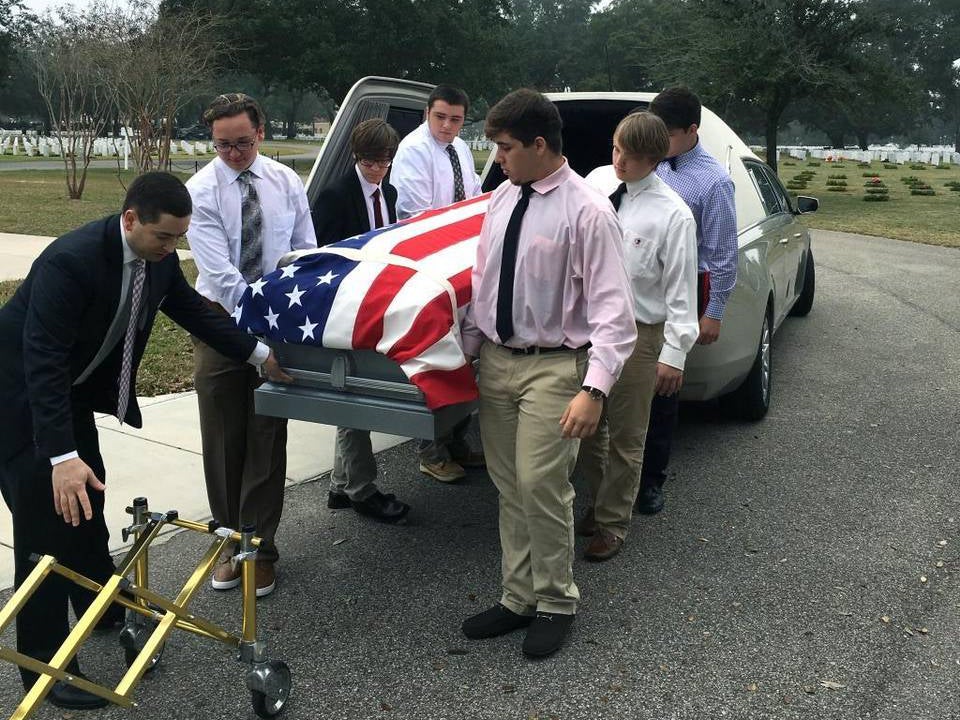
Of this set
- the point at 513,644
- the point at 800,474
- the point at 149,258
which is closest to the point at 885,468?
the point at 800,474

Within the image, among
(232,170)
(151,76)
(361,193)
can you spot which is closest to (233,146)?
(232,170)

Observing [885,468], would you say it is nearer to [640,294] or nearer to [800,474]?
[800,474]

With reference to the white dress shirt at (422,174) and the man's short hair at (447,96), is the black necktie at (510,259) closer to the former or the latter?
the white dress shirt at (422,174)

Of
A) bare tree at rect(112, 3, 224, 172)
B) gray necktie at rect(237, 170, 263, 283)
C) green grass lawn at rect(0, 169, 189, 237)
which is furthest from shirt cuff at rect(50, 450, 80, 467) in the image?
bare tree at rect(112, 3, 224, 172)

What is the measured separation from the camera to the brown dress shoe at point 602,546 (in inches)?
160

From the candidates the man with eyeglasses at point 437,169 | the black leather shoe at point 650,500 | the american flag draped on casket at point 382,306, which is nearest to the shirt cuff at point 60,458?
the american flag draped on casket at point 382,306

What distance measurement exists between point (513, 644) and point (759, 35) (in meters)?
25.3

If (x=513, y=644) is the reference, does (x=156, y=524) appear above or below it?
above

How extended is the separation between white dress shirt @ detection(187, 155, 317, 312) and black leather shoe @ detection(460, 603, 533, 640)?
4.93 feet

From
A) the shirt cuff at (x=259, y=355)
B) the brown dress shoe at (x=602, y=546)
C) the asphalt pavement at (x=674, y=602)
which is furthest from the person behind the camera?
the brown dress shoe at (x=602, y=546)

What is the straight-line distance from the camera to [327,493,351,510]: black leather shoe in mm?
4664

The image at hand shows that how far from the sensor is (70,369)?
292 cm

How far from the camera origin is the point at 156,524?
9.52 ft

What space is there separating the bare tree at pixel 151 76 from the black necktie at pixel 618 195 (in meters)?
18.9
